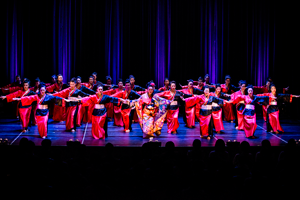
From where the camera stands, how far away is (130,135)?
6.46m

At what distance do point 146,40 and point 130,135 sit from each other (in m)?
4.26

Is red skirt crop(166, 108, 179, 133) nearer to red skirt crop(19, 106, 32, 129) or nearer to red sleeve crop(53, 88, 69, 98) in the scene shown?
red sleeve crop(53, 88, 69, 98)

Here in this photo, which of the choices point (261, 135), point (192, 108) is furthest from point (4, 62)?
point (261, 135)

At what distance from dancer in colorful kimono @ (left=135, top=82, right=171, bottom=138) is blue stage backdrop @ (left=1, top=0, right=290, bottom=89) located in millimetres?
3354

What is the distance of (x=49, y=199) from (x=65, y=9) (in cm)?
764

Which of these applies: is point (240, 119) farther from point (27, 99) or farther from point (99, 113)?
point (27, 99)

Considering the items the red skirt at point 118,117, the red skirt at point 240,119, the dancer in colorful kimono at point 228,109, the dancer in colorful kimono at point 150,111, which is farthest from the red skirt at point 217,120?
the red skirt at point 118,117

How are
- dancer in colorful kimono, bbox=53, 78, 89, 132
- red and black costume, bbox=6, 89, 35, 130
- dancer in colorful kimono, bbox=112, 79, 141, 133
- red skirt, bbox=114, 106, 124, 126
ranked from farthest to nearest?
red skirt, bbox=114, 106, 124, 126, dancer in colorful kimono, bbox=112, 79, 141, 133, dancer in colorful kimono, bbox=53, 78, 89, 132, red and black costume, bbox=6, 89, 35, 130

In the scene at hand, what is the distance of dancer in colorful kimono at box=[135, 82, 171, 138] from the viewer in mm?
6227

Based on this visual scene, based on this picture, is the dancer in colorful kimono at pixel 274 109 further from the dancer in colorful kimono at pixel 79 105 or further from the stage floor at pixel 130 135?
the dancer in colorful kimono at pixel 79 105

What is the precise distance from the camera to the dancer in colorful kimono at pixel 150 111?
245 inches

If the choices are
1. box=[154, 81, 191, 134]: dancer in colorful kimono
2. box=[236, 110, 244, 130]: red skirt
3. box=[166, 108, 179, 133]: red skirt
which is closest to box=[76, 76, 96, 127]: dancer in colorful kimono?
box=[154, 81, 191, 134]: dancer in colorful kimono

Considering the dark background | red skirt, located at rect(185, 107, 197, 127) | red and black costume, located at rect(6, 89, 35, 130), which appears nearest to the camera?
red and black costume, located at rect(6, 89, 35, 130)

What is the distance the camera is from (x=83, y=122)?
8062mm
